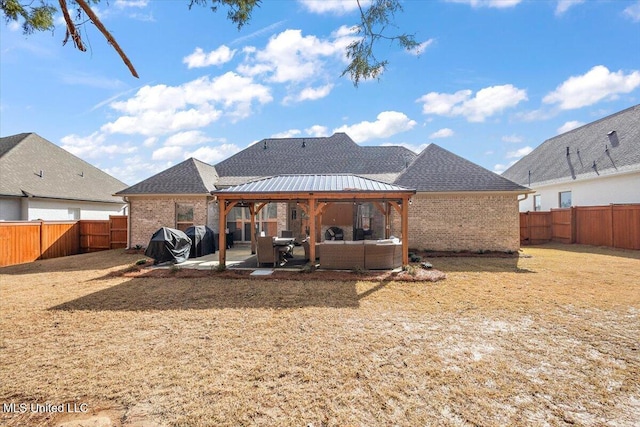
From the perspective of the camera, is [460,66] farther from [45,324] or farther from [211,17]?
[45,324]

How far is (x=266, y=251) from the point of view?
33.3ft

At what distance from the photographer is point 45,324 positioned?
5.38 meters

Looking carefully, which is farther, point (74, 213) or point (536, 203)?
point (536, 203)

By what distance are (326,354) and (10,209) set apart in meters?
18.6

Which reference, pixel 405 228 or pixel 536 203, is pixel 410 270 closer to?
pixel 405 228

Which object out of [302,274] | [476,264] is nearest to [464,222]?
[476,264]

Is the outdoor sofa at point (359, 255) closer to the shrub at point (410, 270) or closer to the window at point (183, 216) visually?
the shrub at point (410, 270)

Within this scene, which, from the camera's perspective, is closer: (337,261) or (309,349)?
(309,349)

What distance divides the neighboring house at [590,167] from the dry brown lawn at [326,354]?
36.5ft

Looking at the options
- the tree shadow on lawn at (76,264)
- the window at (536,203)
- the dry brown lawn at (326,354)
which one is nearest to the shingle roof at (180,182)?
the tree shadow on lawn at (76,264)

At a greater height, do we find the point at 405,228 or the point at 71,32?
the point at 71,32

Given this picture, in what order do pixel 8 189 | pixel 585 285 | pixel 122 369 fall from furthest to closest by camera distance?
1. pixel 8 189
2. pixel 585 285
3. pixel 122 369

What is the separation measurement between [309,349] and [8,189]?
18.2 meters

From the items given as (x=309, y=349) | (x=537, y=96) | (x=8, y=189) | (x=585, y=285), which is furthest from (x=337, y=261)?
(x=8, y=189)
